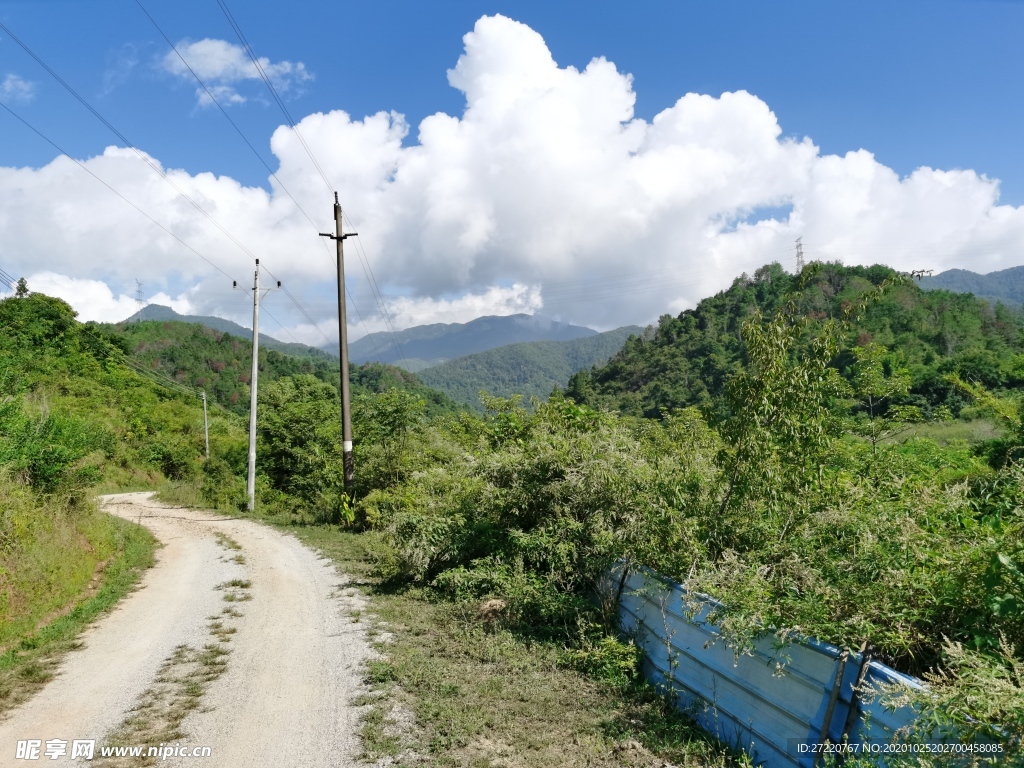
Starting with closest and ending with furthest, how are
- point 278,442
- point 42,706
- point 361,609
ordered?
1. point 42,706
2. point 361,609
3. point 278,442

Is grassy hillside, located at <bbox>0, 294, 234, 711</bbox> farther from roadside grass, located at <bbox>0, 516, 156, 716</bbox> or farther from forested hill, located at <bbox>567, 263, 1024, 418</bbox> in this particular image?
forested hill, located at <bbox>567, 263, 1024, 418</bbox>

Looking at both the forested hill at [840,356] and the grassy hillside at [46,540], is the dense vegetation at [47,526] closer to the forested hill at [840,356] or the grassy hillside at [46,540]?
the grassy hillside at [46,540]

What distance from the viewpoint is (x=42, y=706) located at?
5.94 meters

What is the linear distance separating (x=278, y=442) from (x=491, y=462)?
1691 cm

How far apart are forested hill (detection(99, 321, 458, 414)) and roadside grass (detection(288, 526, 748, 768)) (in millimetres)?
64126

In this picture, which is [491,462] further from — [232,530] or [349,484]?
[232,530]

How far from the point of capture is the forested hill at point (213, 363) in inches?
2985

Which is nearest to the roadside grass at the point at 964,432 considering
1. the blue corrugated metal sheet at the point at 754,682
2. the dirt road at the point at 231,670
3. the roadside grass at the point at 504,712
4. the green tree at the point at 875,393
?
the green tree at the point at 875,393

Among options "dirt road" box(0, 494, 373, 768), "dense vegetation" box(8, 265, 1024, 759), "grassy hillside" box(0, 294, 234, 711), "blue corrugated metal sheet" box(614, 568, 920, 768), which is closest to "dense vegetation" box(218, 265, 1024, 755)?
"dense vegetation" box(8, 265, 1024, 759)

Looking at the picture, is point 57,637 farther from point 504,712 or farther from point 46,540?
point 504,712

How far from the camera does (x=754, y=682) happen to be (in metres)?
4.59

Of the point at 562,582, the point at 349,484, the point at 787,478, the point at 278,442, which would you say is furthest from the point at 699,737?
the point at 278,442

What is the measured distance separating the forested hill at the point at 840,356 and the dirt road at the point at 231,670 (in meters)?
33.2

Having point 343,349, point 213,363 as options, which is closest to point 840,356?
point 343,349
